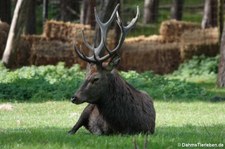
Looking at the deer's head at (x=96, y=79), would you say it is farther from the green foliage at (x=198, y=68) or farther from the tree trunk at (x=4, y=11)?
the tree trunk at (x=4, y=11)

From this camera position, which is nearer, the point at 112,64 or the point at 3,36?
the point at 112,64

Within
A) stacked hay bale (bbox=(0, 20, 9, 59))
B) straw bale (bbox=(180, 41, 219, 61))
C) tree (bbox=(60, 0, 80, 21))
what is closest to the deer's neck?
stacked hay bale (bbox=(0, 20, 9, 59))

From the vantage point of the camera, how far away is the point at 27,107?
55.3 ft

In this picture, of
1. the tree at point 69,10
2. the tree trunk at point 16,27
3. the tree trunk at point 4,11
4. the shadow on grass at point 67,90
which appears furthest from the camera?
the tree at point 69,10

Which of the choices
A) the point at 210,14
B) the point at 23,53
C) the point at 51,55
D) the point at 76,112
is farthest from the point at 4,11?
the point at 76,112

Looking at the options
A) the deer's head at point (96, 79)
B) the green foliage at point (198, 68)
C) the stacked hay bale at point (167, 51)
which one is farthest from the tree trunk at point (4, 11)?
the deer's head at point (96, 79)

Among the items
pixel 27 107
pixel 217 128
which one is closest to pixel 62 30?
pixel 27 107

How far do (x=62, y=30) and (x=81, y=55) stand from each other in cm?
1883

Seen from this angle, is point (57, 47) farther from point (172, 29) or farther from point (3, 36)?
point (172, 29)

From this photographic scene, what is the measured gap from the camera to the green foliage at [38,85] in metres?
18.8

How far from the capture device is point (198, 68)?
28.2 m

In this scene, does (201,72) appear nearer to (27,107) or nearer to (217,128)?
(27,107)

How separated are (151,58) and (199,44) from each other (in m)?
1.99

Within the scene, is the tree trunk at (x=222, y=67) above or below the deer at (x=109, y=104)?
below
